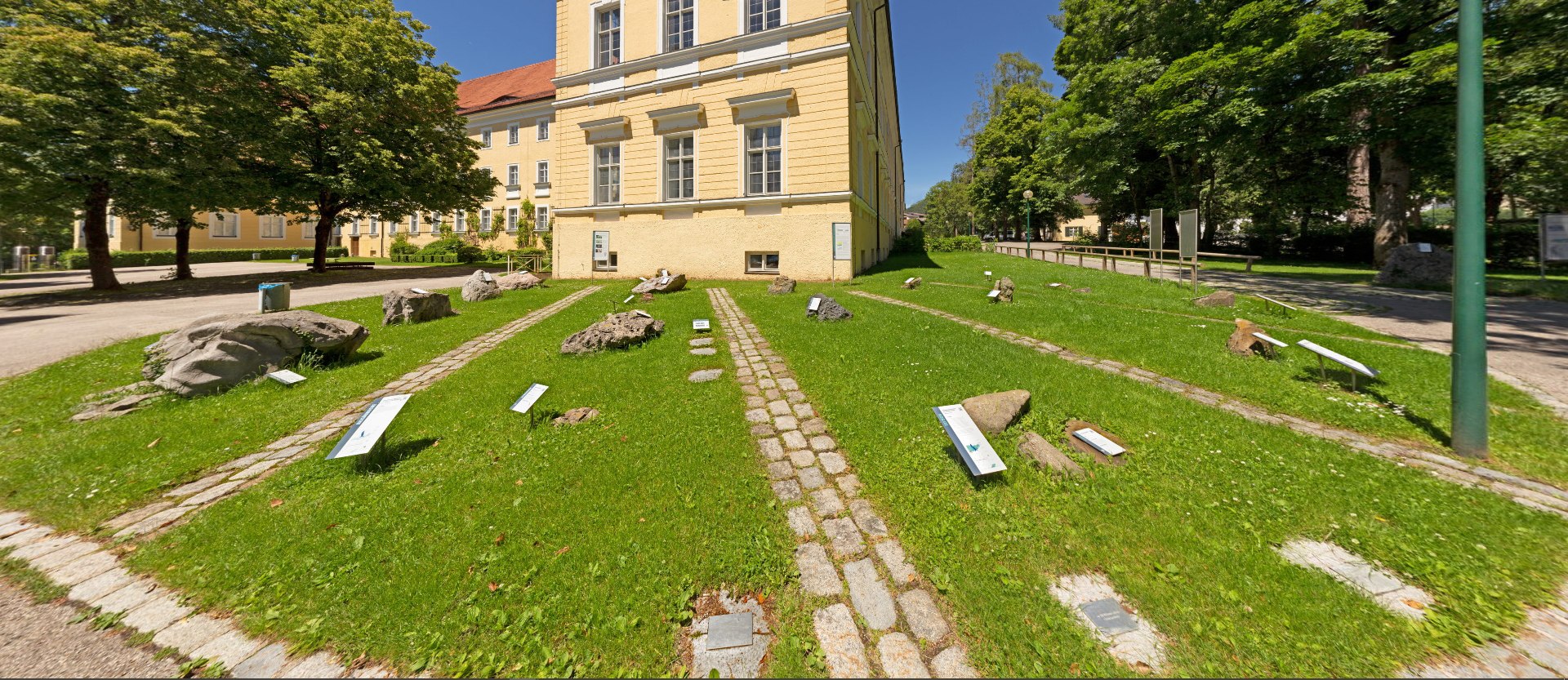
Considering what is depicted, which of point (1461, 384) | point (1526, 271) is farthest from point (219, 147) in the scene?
point (1526, 271)

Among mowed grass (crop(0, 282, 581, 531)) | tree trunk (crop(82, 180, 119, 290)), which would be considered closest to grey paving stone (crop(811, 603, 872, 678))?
mowed grass (crop(0, 282, 581, 531))

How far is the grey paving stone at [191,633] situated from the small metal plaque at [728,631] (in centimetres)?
231

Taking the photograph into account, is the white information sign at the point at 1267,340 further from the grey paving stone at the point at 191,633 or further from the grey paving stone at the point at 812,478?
the grey paving stone at the point at 191,633

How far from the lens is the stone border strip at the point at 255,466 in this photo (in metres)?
3.24

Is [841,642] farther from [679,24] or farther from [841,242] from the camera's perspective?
[679,24]

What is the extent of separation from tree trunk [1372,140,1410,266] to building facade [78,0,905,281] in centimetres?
1856

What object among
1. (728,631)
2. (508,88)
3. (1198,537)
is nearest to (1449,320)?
(1198,537)

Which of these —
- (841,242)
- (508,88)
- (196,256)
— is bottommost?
(841,242)

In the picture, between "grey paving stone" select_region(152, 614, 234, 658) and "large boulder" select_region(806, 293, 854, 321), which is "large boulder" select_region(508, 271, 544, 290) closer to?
"large boulder" select_region(806, 293, 854, 321)

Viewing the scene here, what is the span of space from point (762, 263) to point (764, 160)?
3.59 meters

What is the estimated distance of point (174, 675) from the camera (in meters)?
2.01

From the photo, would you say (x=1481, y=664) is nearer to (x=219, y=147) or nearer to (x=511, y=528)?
(x=511, y=528)

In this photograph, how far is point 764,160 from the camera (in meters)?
16.7

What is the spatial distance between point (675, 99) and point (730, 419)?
16334 millimetres
